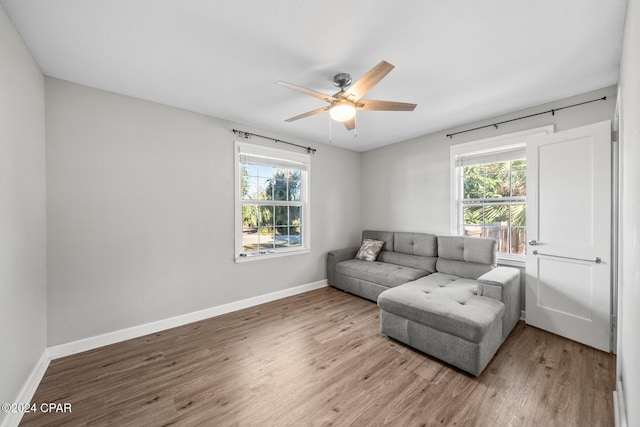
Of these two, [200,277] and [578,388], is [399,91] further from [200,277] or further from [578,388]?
[200,277]

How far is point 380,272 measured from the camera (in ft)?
11.6

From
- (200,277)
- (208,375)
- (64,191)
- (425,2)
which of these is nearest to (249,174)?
(200,277)

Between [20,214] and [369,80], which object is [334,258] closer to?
[369,80]

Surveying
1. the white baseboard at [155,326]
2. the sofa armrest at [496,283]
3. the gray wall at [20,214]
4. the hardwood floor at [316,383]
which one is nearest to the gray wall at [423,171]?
the sofa armrest at [496,283]

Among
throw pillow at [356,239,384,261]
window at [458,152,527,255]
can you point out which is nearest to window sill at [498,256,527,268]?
window at [458,152,527,255]

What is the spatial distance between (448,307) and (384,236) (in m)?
2.21

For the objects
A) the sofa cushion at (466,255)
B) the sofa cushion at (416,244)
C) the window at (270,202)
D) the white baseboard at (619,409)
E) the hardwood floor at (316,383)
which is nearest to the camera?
the white baseboard at (619,409)

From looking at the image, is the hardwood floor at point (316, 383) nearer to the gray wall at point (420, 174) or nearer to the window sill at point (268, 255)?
the window sill at point (268, 255)

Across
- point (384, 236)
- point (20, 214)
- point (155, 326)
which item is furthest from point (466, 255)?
point (20, 214)

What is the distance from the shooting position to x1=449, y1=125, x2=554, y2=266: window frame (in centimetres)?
298

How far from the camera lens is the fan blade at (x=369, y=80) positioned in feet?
5.40

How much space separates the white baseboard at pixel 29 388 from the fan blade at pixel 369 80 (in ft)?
10.1

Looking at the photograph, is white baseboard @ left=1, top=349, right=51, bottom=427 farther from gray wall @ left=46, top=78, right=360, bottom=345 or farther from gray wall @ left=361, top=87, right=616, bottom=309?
gray wall @ left=361, top=87, right=616, bottom=309

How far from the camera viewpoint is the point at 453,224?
11.9ft
